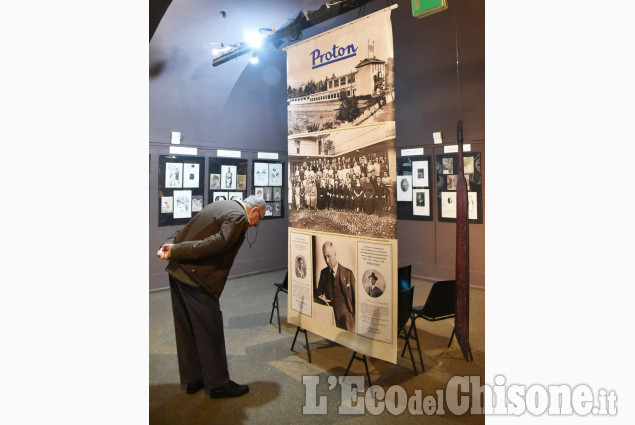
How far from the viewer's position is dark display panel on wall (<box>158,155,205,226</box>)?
6.32 m

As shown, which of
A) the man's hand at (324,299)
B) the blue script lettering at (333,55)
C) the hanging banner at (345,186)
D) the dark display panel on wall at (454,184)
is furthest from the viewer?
the dark display panel on wall at (454,184)

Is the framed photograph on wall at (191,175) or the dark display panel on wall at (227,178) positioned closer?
the framed photograph on wall at (191,175)

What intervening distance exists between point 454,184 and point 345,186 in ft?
12.5

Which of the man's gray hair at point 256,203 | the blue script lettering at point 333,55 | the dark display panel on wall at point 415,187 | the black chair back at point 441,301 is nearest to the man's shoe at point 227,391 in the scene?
the man's gray hair at point 256,203

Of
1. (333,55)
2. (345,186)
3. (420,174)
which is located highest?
(333,55)

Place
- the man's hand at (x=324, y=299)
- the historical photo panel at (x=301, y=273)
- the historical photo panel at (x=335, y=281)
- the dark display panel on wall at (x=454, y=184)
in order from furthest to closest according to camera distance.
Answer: the dark display panel on wall at (x=454, y=184)
the historical photo panel at (x=301, y=273)
the man's hand at (x=324, y=299)
the historical photo panel at (x=335, y=281)

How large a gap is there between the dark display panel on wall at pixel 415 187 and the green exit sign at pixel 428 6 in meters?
4.20

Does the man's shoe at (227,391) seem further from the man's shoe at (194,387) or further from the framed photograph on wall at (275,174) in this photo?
the framed photograph on wall at (275,174)

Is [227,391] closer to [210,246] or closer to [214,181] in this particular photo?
[210,246]

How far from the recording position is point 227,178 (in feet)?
23.2

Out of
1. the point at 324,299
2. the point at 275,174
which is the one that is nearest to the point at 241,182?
the point at 275,174

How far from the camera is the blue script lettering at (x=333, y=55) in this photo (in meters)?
2.87

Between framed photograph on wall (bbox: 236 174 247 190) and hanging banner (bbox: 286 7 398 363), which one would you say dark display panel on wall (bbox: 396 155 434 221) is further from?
hanging banner (bbox: 286 7 398 363)

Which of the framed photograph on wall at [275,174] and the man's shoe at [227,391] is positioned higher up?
the framed photograph on wall at [275,174]
